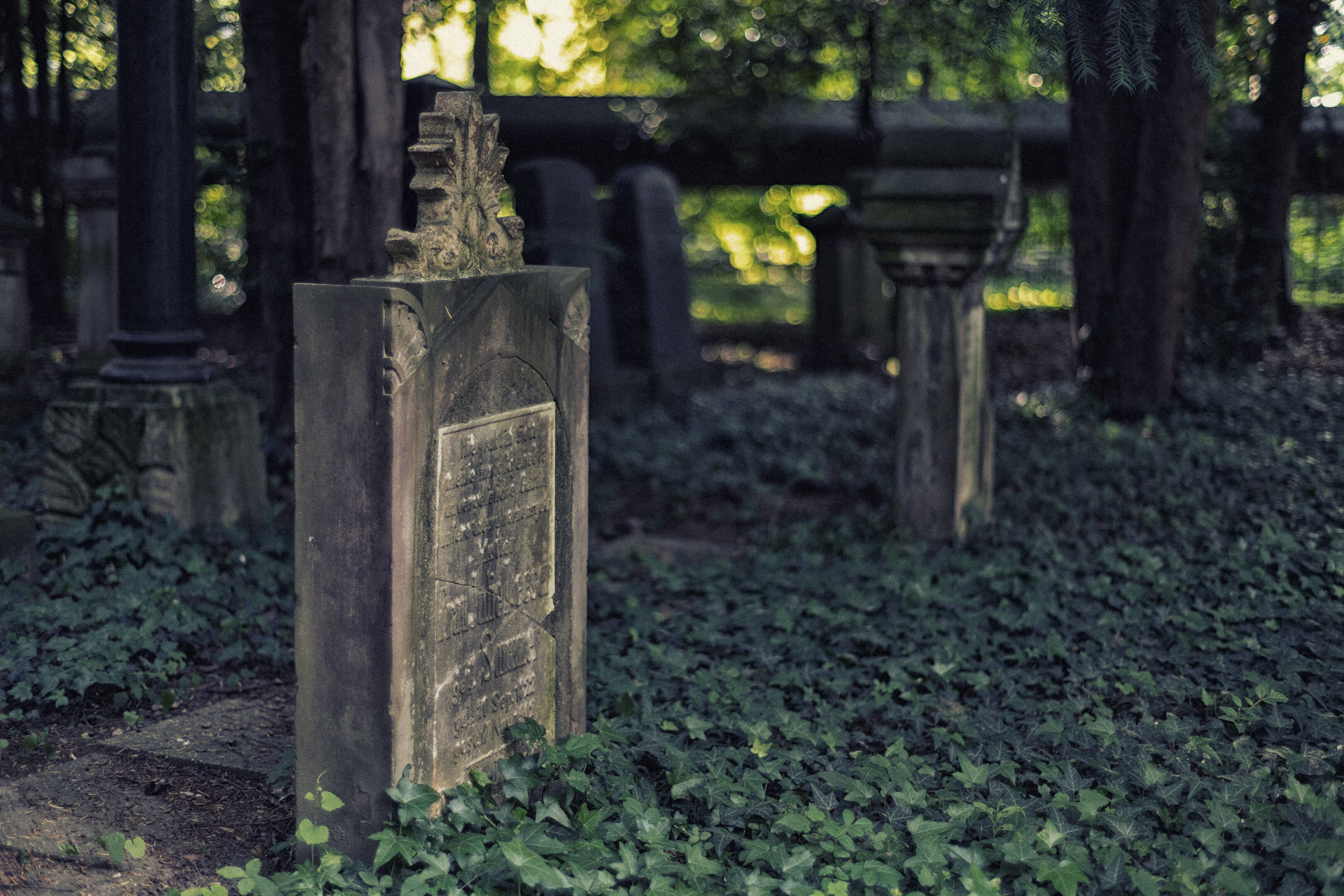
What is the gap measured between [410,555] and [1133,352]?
597 cm

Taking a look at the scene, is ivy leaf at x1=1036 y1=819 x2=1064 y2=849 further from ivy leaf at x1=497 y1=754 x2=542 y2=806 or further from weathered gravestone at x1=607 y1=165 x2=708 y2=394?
weathered gravestone at x1=607 y1=165 x2=708 y2=394

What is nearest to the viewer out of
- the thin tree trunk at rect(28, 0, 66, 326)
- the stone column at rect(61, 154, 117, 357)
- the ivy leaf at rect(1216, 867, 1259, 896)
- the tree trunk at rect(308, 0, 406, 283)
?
the ivy leaf at rect(1216, 867, 1259, 896)

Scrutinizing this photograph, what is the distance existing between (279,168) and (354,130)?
131 centimetres

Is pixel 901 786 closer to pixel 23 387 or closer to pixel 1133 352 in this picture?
pixel 1133 352

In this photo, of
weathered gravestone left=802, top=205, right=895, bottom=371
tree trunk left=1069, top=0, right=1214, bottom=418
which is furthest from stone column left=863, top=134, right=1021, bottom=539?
weathered gravestone left=802, top=205, right=895, bottom=371

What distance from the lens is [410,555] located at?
2846mm

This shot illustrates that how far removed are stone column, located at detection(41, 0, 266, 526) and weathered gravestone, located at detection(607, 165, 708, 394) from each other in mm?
5843

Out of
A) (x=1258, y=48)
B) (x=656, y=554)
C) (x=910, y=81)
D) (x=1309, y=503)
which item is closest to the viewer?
(x=1309, y=503)

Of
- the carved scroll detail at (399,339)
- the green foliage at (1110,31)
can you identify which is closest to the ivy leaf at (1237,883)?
the carved scroll detail at (399,339)

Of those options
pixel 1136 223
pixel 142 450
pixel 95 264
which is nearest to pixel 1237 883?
pixel 142 450

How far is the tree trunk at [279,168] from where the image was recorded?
657 cm

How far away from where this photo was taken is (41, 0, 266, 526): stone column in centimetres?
507

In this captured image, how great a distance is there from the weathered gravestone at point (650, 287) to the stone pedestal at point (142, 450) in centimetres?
585

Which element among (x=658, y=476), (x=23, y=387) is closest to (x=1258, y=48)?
(x=658, y=476)
